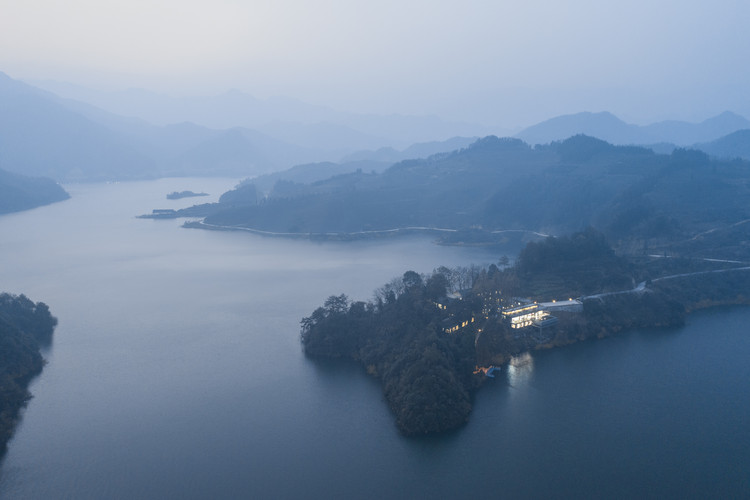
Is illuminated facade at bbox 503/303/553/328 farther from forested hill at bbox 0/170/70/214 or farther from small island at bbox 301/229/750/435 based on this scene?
forested hill at bbox 0/170/70/214

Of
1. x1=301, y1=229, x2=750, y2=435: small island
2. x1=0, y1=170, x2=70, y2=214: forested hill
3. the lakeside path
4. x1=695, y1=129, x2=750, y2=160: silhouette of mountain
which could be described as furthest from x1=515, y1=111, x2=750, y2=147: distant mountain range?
x1=301, y1=229, x2=750, y2=435: small island

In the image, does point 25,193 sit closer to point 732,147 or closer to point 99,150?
point 99,150

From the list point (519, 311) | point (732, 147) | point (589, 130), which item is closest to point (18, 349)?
point (519, 311)

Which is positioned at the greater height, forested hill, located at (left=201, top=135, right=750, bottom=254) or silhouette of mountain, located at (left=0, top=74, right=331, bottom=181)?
silhouette of mountain, located at (left=0, top=74, right=331, bottom=181)

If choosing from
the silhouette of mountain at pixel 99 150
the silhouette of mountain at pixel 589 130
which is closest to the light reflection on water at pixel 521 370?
the silhouette of mountain at pixel 99 150

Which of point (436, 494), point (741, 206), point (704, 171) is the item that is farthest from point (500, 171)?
point (436, 494)
